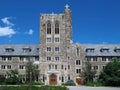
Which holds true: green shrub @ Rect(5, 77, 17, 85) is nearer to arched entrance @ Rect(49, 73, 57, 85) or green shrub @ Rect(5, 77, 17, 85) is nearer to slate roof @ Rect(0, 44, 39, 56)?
arched entrance @ Rect(49, 73, 57, 85)

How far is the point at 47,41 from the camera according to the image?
91.3m

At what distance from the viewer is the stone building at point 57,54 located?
3556 inches

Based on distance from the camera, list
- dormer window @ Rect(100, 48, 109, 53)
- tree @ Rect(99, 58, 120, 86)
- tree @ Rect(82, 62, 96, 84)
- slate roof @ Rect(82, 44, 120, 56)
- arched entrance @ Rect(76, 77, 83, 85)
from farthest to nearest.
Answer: dormer window @ Rect(100, 48, 109, 53)
slate roof @ Rect(82, 44, 120, 56)
arched entrance @ Rect(76, 77, 83, 85)
tree @ Rect(82, 62, 96, 84)
tree @ Rect(99, 58, 120, 86)

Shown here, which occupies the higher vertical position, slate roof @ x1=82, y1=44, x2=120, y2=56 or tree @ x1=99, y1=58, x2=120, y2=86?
slate roof @ x1=82, y1=44, x2=120, y2=56

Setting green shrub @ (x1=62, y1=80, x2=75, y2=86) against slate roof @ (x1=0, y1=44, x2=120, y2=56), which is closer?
green shrub @ (x1=62, y1=80, x2=75, y2=86)

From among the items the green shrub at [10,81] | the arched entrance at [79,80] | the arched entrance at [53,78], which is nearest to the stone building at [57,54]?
the arched entrance at [53,78]

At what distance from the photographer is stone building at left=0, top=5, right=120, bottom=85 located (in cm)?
9031

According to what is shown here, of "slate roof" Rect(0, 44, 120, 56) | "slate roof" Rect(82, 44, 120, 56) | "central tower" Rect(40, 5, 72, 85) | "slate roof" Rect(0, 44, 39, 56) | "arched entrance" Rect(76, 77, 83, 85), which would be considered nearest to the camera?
"central tower" Rect(40, 5, 72, 85)

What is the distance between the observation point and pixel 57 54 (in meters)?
90.4

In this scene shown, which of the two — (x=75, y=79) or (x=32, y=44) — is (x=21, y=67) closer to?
(x=32, y=44)

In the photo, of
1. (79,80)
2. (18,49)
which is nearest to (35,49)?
(18,49)

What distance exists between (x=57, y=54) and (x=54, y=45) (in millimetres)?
2666

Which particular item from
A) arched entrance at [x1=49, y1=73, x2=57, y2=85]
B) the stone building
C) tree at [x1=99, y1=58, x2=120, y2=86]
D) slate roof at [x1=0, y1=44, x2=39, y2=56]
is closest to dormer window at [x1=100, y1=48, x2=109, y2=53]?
the stone building

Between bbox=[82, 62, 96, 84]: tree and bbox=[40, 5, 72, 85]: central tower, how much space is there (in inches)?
219
